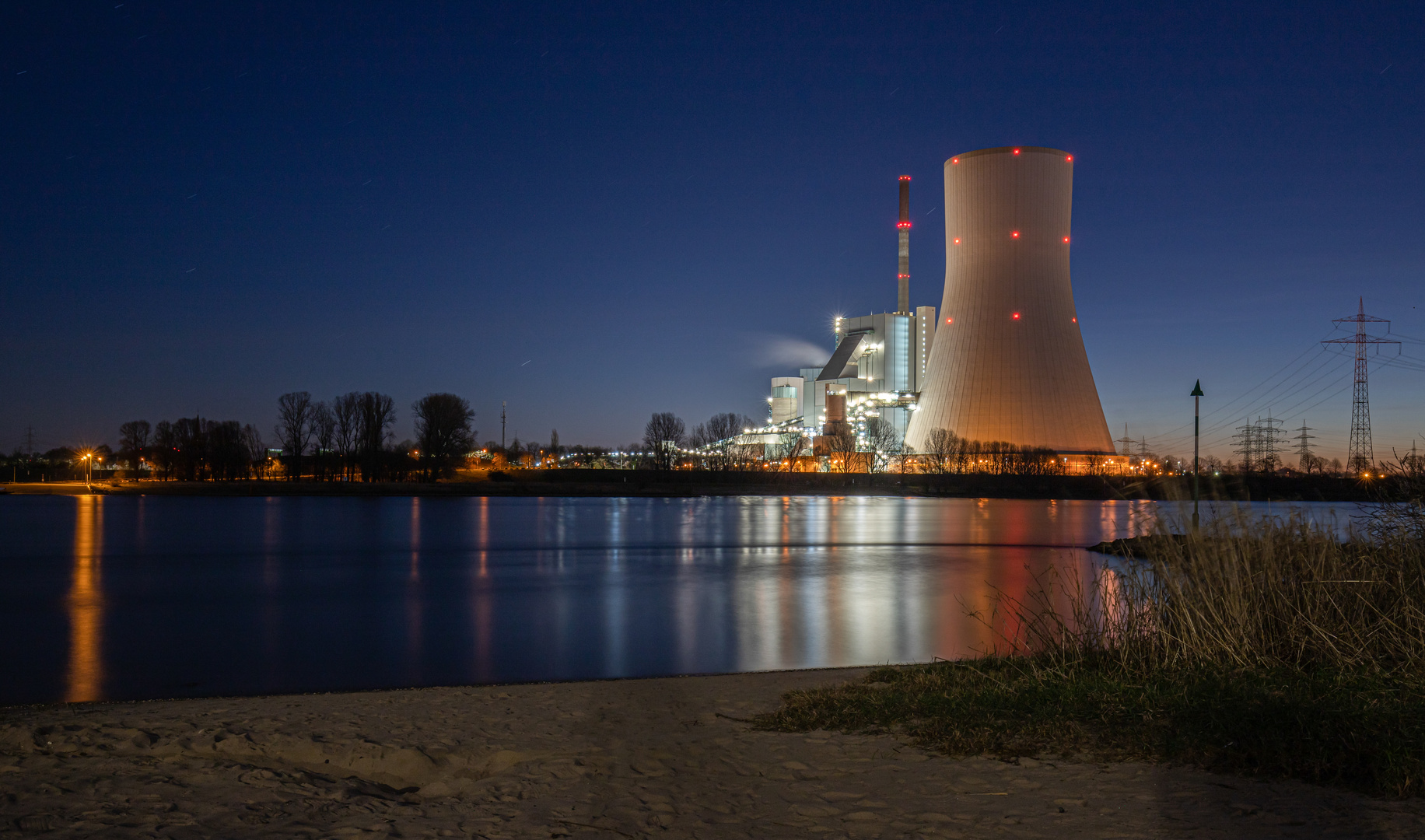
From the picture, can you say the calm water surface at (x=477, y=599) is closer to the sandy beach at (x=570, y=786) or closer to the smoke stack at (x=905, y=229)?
the sandy beach at (x=570, y=786)

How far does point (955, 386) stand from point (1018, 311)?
4.95 m

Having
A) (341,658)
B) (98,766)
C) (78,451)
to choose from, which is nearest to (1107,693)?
(98,766)

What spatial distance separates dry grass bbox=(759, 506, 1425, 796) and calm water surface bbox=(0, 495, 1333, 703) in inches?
39.3

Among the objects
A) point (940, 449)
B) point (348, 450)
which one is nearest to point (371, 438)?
point (348, 450)

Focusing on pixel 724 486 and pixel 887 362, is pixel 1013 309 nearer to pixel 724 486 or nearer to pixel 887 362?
pixel 724 486

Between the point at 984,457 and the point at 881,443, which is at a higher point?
the point at 881,443

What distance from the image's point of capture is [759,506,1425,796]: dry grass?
3686 mm

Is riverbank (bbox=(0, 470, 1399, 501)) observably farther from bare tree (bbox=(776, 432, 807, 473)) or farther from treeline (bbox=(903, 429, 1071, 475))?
bare tree (bbox=(776, 432, 807, 473))

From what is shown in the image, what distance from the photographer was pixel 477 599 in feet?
40.5

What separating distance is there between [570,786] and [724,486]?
52.6 metres

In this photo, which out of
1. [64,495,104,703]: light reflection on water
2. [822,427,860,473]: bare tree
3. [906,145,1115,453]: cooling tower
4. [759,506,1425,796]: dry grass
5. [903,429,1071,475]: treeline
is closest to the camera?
[759,506,1425,796]: dry grass

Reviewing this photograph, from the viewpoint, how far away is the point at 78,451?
91.2 meters

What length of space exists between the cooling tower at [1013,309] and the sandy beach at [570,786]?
38220 millimetres

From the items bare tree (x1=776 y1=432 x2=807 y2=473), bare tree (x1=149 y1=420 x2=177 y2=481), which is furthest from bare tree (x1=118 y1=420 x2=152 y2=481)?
bare tree (x1=776 y1=432 x2=807 y2=473)
